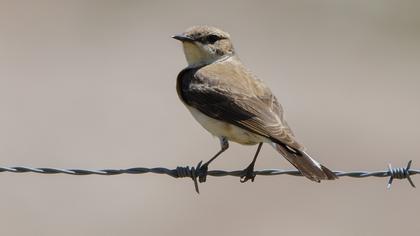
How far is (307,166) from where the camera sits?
9008 millimetres

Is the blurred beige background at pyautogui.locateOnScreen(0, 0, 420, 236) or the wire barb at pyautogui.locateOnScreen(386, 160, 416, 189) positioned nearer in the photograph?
the wire barb at pyautogui.locateOnScreen(386, 160, 416, 189)

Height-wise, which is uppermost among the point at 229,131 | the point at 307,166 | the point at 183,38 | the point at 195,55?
the point at 183,38

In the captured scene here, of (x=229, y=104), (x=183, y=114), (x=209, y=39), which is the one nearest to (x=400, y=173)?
(x=229, y=104)

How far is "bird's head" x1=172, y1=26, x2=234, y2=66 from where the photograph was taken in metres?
11.2

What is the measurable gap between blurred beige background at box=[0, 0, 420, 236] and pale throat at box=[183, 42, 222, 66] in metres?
4.58

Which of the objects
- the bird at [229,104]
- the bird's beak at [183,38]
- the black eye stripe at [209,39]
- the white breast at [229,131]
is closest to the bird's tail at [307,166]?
the bird at [229,104]

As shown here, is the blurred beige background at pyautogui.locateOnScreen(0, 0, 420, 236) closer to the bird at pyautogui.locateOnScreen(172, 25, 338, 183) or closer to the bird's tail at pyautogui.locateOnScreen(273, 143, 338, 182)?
the bird at pyautogui.locateOnScreen(172, 25, 338, 183)

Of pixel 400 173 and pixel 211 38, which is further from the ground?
pixel 211 38

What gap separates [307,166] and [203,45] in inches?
105

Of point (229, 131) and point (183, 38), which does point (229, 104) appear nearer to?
point (229, 131)

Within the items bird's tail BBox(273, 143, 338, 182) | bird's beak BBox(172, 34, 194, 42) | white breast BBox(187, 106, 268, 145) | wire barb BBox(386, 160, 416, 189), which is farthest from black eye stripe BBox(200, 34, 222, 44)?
wire barb BBox(386, 160, 416, 189)

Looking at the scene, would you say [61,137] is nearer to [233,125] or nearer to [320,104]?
[320,104]

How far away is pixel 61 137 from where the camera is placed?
19.5 metres

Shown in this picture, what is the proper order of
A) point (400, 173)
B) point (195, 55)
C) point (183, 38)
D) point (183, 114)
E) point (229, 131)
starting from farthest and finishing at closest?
point (183, 114), point (195, 55), point (183, 38), point (229, 131), point (400, 173)
